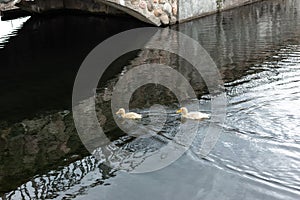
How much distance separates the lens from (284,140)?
503cm

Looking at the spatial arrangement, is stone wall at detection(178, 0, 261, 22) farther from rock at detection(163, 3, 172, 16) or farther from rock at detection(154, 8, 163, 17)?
rock at detection(154, 8, 163, 17)

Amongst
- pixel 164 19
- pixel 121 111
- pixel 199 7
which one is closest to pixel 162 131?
pixel 121 111

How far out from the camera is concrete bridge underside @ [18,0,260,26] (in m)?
12.3

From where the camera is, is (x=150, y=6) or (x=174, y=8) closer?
(x=150, y=6)

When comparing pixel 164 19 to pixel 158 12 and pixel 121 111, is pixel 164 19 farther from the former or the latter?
pixel 121 111

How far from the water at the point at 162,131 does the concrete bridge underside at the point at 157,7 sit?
7.37 ft

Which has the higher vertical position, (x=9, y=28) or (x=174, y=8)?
(x=174, y=8)

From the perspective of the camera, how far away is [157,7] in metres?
12.7

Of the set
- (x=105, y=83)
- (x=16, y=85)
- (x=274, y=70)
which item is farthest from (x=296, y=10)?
(x=16, y=85)

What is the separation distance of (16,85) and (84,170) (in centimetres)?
380

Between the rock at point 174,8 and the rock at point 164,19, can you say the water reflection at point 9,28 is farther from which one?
the rock at point 174,8

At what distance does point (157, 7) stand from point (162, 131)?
7.79m

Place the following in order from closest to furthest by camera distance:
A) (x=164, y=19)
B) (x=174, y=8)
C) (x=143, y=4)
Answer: (x=143, y=4) → (x=164, y=19) → (x=174, y=8)

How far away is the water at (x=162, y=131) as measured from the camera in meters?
→ 4.31
